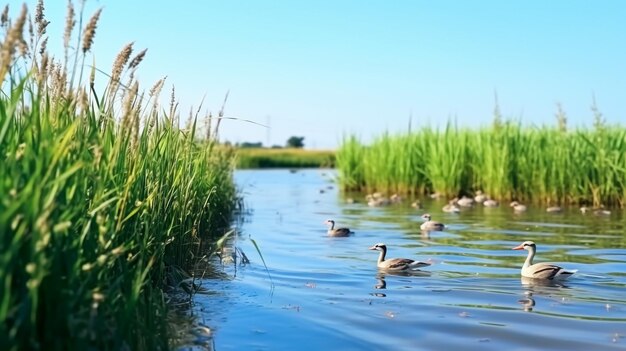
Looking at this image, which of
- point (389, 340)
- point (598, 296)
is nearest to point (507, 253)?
point (598, 296)

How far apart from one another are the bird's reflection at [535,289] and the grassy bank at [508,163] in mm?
9989

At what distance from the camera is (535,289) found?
8.11 meters

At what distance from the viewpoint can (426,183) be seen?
82.7 ft

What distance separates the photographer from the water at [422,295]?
5.81 metres

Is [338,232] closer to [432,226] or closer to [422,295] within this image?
[432,226]

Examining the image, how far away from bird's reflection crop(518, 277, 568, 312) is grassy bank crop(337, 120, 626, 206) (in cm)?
999

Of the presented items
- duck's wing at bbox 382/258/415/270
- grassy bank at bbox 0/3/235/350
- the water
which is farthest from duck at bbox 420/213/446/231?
grassy bank at bbox 0/3/235/350

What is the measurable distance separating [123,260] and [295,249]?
22.8 ft

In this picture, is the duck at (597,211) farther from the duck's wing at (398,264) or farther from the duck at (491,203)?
the duck's wing at (398,264)

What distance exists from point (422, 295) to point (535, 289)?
129 cm

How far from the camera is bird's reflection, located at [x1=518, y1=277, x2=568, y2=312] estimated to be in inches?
289

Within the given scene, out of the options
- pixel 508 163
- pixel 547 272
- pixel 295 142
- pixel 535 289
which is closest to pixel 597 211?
pixel 508 163

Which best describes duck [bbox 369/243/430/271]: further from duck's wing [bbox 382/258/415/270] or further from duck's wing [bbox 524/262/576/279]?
duck's wing [bbox 524/262/576/279]

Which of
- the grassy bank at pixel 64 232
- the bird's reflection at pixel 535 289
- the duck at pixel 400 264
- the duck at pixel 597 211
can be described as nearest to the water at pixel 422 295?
the bird's reflection at pixel 535 289
